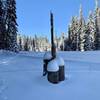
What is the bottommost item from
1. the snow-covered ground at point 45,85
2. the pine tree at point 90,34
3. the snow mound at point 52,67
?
the snow-covered ground at point 45,85

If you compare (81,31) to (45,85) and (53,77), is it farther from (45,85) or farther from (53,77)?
(45,85)

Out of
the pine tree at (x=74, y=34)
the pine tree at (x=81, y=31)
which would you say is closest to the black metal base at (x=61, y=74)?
Result: the pine tree at (x=81, y=31)

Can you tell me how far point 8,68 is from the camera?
18375mm

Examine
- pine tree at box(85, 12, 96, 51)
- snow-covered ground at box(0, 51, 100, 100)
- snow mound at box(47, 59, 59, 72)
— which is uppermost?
pine tree at box(85, 12, 96, 51)

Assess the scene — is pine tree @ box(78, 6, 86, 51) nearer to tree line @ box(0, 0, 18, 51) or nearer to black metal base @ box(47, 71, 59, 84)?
tree line @ box(0, 0, 18, 51)

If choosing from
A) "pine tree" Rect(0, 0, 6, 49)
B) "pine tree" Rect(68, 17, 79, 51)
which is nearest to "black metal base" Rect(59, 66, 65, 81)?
"pine tree" Rect(0, 0, 6, 49)

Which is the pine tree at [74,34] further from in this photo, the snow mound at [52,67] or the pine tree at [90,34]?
the snow mound at [52,67]

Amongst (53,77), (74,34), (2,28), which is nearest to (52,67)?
(53,77)

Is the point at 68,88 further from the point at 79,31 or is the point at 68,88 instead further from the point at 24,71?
the point at 79,31

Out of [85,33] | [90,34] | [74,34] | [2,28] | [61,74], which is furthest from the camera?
[74,34]

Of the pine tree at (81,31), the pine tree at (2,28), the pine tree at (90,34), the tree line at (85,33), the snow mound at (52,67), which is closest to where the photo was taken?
the snow mound at (52,67)

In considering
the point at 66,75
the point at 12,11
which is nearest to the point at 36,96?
the point at 66,75

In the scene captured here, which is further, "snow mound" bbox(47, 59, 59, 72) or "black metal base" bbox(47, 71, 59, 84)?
"snow mound" bbox(47, 59, 59, 72)

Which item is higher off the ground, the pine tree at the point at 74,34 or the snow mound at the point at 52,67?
the pine tree at the point at 74,34
